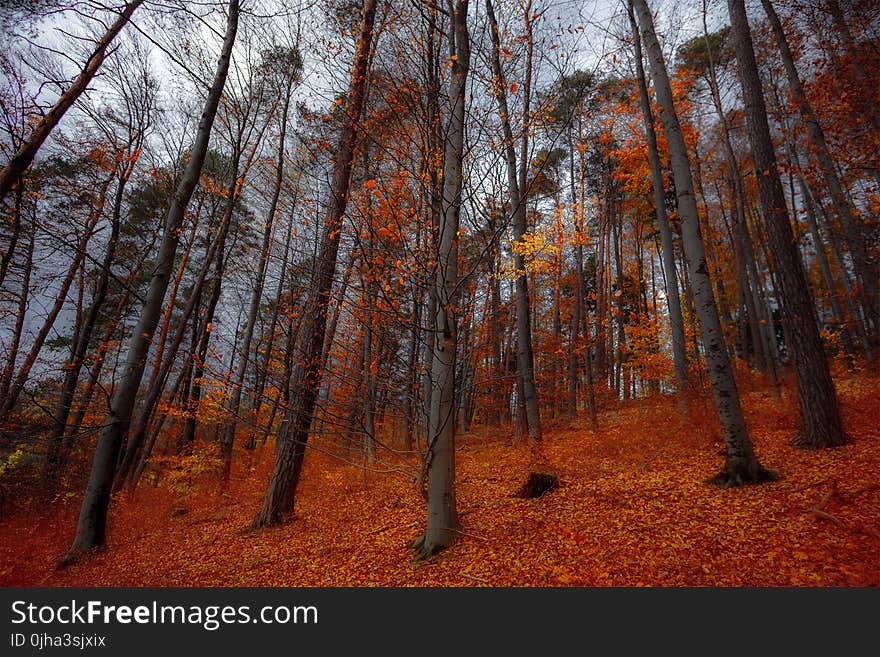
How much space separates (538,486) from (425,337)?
297 cm

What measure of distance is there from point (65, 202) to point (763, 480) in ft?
48.0

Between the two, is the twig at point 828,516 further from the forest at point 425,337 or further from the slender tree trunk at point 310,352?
the slender tree trunk at point 310,352

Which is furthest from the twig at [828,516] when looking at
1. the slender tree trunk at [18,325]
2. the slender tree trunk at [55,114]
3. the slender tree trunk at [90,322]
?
the slender tree trunk at [90,322]

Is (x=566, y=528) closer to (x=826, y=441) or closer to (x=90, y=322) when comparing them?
(x=826, y=441)

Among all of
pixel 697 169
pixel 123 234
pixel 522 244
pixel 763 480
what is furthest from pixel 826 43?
pixel 123 234

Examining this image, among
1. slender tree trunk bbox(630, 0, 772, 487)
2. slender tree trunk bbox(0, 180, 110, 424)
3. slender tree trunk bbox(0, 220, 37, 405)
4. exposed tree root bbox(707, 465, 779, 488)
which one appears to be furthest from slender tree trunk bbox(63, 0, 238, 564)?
exposed tree root bbox(707, 465, 779, 488)

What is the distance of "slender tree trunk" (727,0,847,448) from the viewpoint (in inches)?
190

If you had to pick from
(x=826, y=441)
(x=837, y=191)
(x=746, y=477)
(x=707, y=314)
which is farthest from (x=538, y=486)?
(x=837, y=191)

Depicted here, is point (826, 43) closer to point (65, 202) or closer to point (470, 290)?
point (470, 290)

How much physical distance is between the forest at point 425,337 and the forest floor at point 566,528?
4cm

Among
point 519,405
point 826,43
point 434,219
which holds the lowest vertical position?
point 519,405

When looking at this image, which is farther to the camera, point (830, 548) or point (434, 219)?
point (434, 219)

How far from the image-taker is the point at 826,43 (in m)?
7.62

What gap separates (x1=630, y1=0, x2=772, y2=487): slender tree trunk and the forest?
1.3 inches
